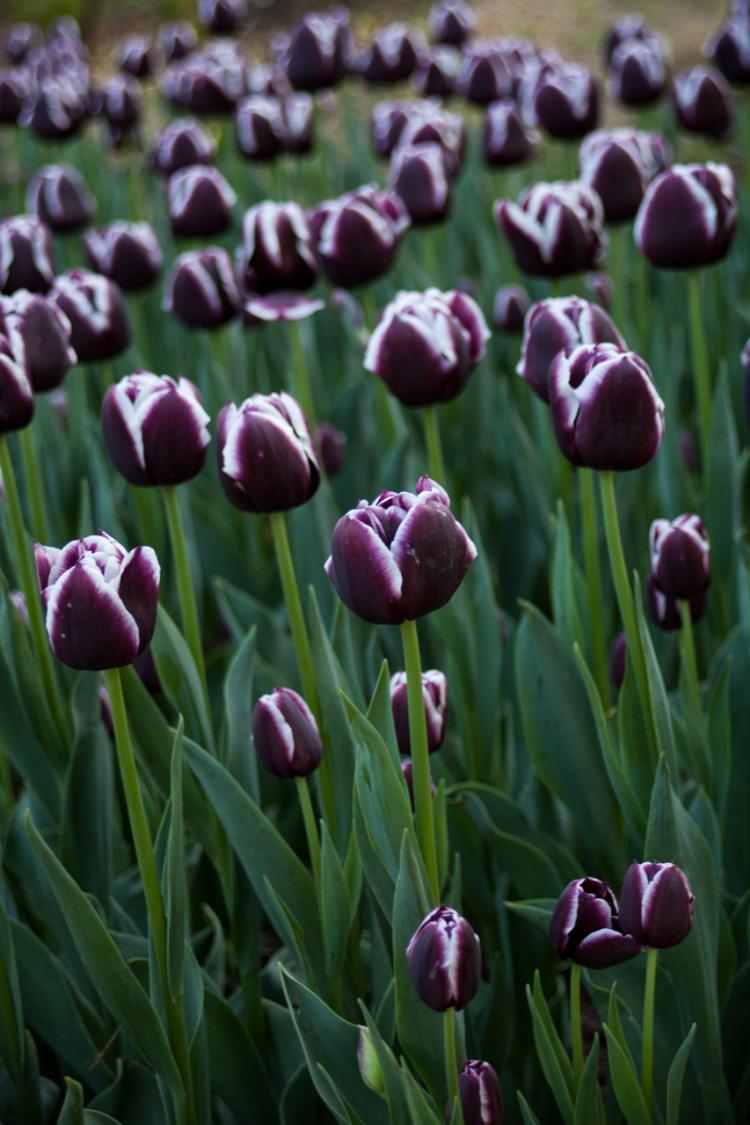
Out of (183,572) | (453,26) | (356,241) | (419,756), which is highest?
(453,26)

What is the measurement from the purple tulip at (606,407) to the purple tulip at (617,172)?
35.6 inches

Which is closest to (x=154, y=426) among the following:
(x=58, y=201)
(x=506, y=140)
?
(x=58, y=201)

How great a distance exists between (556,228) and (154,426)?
75cm

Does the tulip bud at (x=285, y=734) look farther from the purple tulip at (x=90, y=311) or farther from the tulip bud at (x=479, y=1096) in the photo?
the purple tulip at (x=90, y=311)

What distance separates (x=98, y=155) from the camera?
4766 mm

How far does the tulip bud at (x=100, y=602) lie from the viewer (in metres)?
1.08

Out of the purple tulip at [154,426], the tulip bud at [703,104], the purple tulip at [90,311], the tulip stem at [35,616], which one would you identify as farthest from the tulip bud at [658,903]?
the tulip bud at [703,104]

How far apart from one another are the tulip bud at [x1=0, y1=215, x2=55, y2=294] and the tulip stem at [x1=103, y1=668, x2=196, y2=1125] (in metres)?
0.97

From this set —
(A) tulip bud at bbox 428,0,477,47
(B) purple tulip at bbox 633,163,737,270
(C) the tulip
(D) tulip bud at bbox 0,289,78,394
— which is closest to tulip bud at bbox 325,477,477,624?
(D) tulip bud at bbox 0,289,78,394

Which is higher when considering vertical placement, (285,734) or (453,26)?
(453,26)

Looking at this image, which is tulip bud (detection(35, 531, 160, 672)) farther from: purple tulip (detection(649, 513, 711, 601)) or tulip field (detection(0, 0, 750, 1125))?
purple tulip (detection(649, 513, 711, 601))

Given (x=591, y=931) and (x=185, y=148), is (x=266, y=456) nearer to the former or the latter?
(x=591, y=931)

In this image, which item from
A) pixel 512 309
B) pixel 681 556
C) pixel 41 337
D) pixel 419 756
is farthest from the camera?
pixel 512 309

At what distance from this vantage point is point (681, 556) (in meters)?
1.48
